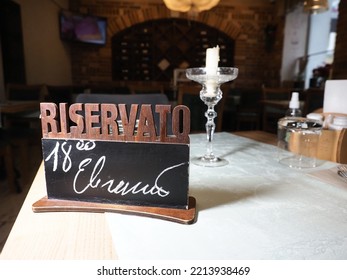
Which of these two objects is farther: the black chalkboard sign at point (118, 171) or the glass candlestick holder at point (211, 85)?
the glass candlestick holder at point (211, 85)

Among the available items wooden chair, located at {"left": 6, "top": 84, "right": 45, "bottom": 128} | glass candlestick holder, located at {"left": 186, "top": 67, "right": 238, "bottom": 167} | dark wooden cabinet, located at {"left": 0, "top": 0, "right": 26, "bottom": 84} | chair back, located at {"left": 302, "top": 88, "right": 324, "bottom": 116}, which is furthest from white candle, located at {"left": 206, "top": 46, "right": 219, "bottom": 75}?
dark wooden cabinet, located at {"left": 0, "top": 0, "right": 26, "bottom": 84}

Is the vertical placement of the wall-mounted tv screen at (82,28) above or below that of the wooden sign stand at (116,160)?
above

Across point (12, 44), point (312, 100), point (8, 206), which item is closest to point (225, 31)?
point (312, 100)

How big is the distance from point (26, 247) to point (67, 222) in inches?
3.0

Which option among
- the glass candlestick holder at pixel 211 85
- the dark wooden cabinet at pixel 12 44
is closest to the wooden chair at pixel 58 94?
the dark wooden cabinet at pixel 12 44

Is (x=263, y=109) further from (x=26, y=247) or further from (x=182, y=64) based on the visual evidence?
(x=26, y=247)

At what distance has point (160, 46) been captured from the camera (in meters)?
5.07

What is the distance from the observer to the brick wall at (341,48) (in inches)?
125

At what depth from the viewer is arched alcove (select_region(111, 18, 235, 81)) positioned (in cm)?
496

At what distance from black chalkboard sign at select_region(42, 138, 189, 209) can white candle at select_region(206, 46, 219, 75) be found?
0.38 metres

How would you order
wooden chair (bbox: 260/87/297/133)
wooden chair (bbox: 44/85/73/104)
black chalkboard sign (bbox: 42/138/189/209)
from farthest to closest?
wooden chair (bbox: 260/87/297/133) → wooden chair (bbox: 44/85/73/104) → black chalkboard sign (bbox: 42/138/189/209)

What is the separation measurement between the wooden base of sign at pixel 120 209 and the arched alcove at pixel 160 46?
4.76 m

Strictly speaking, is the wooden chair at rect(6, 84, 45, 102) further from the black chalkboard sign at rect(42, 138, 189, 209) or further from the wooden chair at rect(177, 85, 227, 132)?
the black chalkboard sign at rect(42, 138, 189, 209)

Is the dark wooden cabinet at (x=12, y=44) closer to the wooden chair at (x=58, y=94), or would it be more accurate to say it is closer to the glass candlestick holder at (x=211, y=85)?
the wooden chair at (x=58, y=94)
